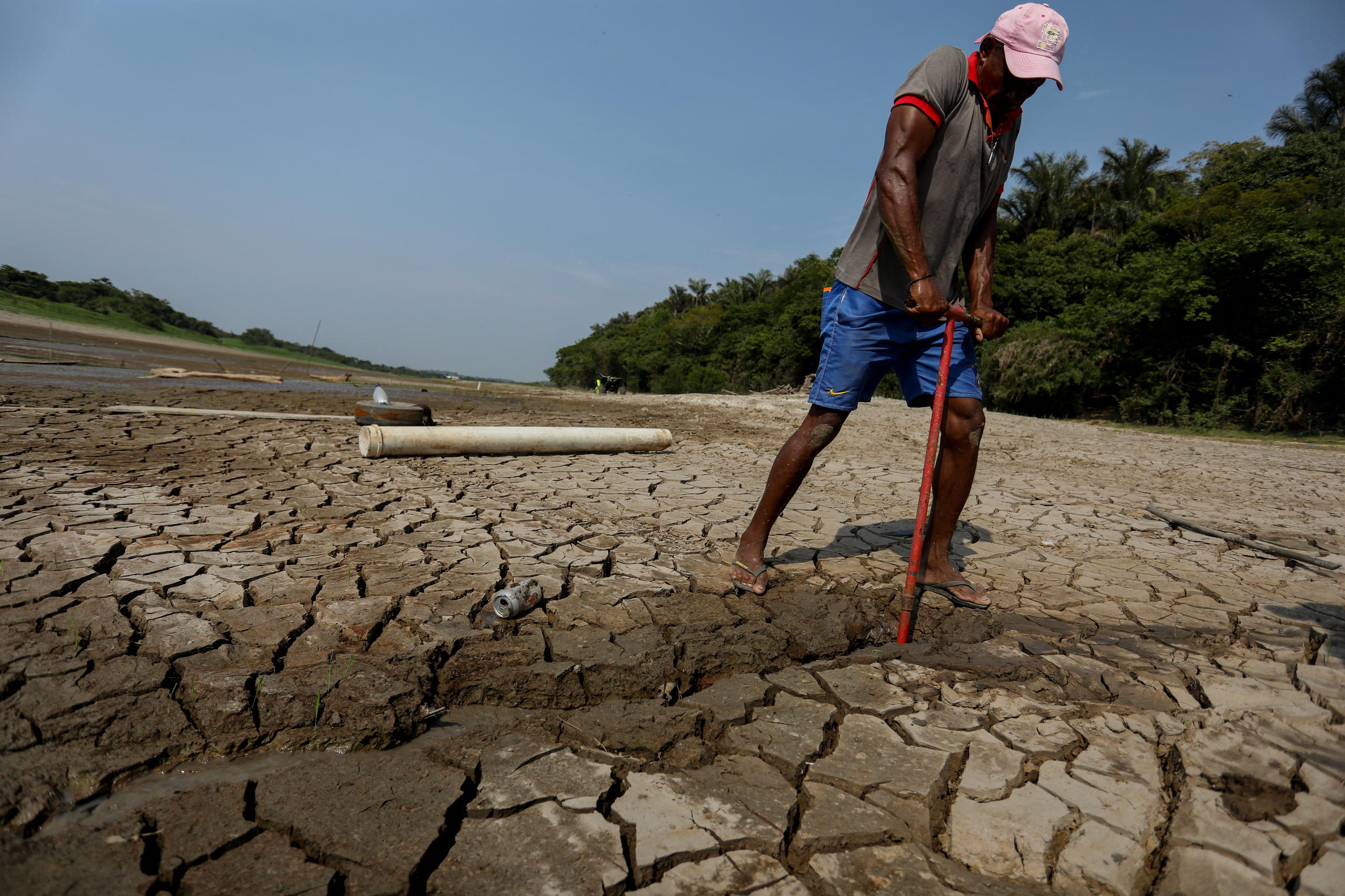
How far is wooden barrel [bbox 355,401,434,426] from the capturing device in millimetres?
5543

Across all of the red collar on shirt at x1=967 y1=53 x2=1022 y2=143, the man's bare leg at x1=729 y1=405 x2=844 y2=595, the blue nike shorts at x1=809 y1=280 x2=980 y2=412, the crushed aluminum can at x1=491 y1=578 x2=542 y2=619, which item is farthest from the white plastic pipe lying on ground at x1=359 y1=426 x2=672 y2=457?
the red collar on shirt at x1=967 y1=53 x2=1022 y2=143

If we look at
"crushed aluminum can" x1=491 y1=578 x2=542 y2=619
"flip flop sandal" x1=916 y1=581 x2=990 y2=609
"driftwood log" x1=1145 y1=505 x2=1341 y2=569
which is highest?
"driftwood log" x1=1145 y1=505 x2=1341 y2=569

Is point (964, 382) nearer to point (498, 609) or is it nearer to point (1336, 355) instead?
point (498, 609)

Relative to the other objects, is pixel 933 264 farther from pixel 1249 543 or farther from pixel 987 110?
pixel 1249 543

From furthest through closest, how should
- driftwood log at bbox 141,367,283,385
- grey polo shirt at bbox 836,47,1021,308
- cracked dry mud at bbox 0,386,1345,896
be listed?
driftwood log at bbox 141,367,283,385, grey polo shirt at bbox 836,47,1021,308, cracked dry mud at bbox 0,386,1345,896

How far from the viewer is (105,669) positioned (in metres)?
1.56


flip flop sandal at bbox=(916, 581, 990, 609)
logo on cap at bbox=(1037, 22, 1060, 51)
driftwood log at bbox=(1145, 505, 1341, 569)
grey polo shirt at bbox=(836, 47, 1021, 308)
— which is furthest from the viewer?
driftwood log at bbox=(1145, 505, 1341, 569)

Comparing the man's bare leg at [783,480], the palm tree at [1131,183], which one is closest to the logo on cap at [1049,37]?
the man's bare leg at [783,480]

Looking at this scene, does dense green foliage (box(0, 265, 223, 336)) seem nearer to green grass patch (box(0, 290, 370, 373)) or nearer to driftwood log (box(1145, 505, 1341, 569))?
green grass patch (box(0, 290, 370, 373))

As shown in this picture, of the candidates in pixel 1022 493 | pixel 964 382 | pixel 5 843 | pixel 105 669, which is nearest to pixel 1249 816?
pixel 964 382

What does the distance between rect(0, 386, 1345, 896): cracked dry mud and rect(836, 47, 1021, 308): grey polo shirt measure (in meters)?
1.23

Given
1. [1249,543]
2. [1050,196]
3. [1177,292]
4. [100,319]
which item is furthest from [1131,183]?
[100,319]

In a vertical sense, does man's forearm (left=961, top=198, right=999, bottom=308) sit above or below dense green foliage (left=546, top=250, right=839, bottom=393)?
below

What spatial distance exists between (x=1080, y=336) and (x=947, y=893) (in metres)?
19.9
